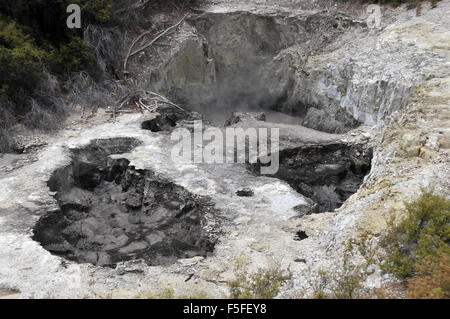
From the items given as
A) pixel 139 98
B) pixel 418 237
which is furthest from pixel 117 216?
pixel 418 237

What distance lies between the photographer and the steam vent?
5.74m

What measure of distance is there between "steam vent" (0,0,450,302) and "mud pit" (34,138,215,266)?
1.5 inches

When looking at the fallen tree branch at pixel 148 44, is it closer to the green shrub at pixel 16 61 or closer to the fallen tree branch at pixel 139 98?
the fallen tree branch at pixel 139 98

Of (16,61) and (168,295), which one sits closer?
(168,295)

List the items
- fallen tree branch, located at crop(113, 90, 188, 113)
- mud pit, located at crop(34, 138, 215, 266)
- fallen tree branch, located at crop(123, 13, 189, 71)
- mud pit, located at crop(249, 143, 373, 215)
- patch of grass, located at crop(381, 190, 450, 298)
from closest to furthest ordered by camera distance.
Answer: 1. patch of grass, located at crop(381, 190, 450, 298)
2. mud pit, located at crop(34, 138, 215, 266)
3. mud pit, located at crop(249, 143, 373, 215)
4. fallen tree branch, located at crop(113, 90, 188, 113)
5. fallen tree branch, located at crop(123, 13, 189, 71)

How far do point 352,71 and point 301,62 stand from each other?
277cm

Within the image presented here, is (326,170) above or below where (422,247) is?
below

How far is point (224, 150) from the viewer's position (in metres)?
10.7

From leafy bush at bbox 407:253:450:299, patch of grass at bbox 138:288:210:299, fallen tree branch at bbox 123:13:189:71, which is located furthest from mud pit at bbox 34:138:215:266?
fallen tree branch at bbox 123:13:189:71

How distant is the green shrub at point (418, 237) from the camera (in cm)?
475

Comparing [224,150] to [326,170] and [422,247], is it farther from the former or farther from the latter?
[422,247]

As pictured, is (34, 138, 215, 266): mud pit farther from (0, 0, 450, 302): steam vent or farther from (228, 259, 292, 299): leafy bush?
(228, 259, 292, 299): leafy bush

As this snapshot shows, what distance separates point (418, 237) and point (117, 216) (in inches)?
233

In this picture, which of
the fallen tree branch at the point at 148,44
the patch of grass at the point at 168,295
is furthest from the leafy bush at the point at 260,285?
the fallen tree branch at the point at 148,44
